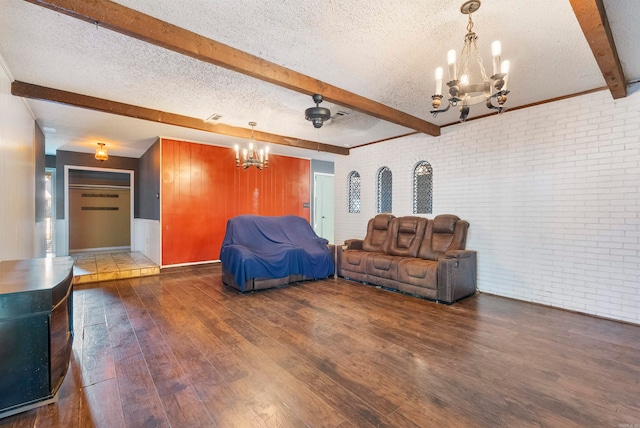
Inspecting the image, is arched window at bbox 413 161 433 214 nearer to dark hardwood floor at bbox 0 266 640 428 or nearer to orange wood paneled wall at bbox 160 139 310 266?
dark hardwood floor at bbox 0 266 640 428

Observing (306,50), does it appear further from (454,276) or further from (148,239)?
(148,239)

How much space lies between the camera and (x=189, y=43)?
2293 millimetres

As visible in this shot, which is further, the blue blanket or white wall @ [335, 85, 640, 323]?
the blue blanket

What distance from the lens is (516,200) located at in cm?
403

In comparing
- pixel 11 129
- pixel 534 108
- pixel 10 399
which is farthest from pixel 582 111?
pixel 11 129

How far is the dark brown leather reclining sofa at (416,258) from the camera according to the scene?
380 cm

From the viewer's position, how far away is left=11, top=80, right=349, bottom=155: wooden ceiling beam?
10.8ft

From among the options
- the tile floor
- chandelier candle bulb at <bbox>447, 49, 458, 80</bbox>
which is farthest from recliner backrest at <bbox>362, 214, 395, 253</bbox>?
the tile floor

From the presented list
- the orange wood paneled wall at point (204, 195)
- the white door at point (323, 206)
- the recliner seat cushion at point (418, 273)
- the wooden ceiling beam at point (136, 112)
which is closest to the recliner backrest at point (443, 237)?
the recliner seat cushion at point (418, 273)

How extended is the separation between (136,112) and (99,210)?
19.0 feet

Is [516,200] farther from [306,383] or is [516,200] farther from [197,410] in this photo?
[197,410]

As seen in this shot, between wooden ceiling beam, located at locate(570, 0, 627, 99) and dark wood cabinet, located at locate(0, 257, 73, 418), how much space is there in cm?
377

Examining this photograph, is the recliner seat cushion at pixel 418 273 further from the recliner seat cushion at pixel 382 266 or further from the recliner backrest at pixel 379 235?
the recliner backrest at pixel 379 235

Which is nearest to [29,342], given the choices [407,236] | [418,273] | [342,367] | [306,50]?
[342,367]
